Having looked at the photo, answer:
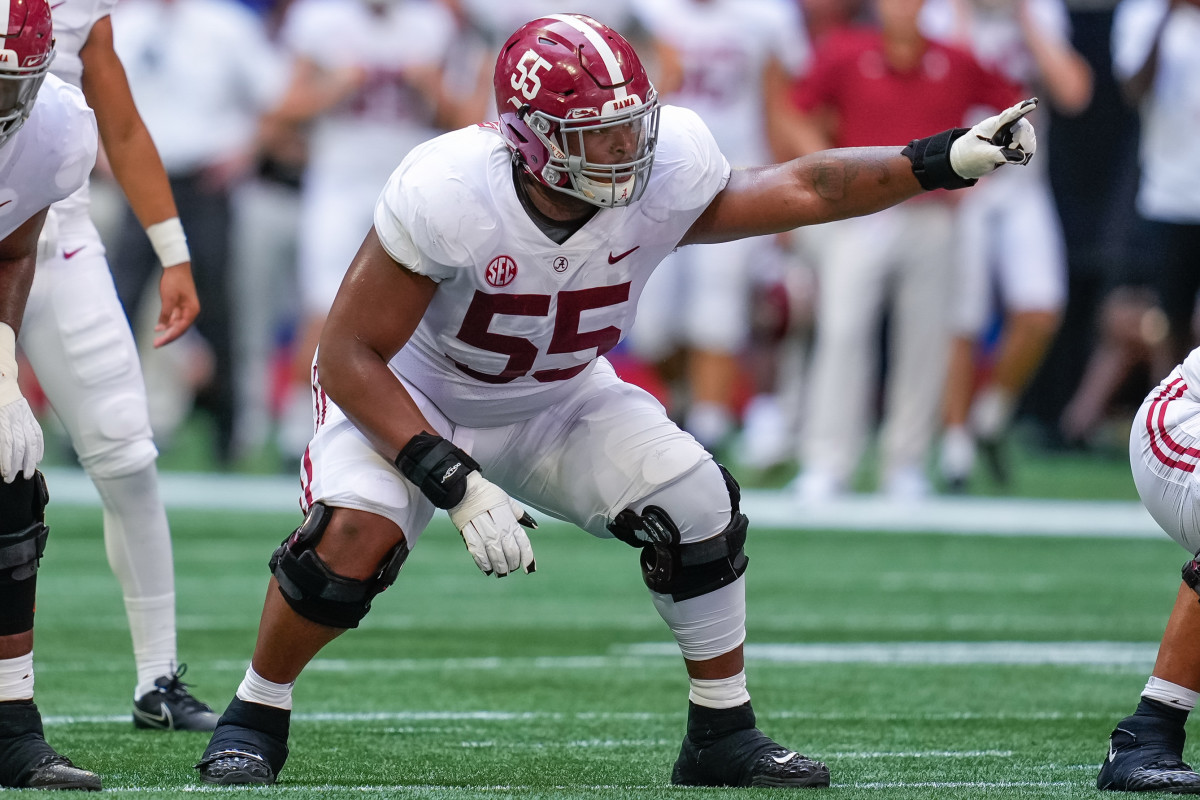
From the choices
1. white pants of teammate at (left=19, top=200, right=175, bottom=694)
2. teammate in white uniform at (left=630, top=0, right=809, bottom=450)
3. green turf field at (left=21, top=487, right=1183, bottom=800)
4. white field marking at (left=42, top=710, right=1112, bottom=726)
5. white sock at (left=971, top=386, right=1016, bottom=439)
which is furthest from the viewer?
white sock at (left=971, top=386, right=1016, bottom=439)

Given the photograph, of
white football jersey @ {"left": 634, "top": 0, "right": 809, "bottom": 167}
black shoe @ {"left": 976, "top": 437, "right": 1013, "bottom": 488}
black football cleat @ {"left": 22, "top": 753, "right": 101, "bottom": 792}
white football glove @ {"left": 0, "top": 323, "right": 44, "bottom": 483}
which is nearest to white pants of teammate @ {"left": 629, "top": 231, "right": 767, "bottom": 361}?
white football jersey @ {"left": 634, "top": 0, "right": 809, "bottom": 167}

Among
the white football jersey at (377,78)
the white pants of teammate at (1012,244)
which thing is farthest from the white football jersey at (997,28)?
the white football jersey at (377,78)

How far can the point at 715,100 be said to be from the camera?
9.07 meters

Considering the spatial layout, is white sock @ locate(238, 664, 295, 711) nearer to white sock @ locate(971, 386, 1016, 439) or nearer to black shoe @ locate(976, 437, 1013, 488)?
white sock @ locate(971, 386, 1016, 439)

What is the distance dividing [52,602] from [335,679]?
64.7 inches

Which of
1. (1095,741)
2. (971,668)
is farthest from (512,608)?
(1095,741)

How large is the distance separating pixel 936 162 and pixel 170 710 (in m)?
1.93

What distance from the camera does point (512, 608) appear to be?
602cm

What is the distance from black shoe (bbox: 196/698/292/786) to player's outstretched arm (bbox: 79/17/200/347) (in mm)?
1121

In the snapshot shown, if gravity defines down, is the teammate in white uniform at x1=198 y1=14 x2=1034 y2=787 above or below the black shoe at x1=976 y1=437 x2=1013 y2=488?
above

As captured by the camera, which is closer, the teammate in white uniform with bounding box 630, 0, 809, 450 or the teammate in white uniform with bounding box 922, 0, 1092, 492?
the teammate in white uniform with bounding box 922, 0, 1092, 492

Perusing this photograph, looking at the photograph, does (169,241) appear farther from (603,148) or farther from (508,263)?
(603,148)

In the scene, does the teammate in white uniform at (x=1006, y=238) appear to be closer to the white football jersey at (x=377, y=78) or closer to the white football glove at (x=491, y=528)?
the white football jersey at (x=377, y=78)

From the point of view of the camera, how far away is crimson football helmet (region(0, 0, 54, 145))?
303cm
